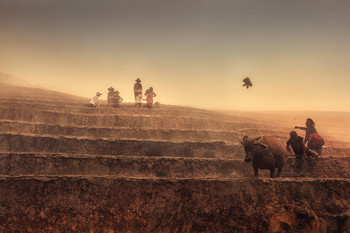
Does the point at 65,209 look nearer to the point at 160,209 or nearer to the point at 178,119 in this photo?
the point at 160,209

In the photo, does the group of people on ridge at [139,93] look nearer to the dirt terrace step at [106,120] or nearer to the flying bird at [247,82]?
the dirt terrace step at [106,120]

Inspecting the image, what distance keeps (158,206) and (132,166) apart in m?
4.65

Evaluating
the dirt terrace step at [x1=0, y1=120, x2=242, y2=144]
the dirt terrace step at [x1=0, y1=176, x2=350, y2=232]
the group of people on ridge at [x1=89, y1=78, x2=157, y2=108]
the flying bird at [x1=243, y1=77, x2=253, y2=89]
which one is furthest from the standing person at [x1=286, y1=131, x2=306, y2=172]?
the group of people on ridge at [x1=89, y1=78, x2=157, y2=108]

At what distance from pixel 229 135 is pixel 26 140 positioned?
15790 millimetres

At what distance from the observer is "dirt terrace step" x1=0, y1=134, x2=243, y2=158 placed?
14.2m

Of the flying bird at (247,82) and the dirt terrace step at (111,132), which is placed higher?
the flying bird at (247,82)

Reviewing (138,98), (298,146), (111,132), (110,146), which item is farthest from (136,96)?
(298,146)

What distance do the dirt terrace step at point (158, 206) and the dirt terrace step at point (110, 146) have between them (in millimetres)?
7211

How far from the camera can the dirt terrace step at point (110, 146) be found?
558 inches

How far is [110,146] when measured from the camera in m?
14.8

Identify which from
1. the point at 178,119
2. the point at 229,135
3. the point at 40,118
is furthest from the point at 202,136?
the point at 40,118

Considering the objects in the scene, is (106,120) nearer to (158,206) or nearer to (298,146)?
(158,206)

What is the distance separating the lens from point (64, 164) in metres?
11.4

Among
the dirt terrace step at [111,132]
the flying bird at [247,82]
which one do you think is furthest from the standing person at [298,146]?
the dirt terrace step at [111,132]
